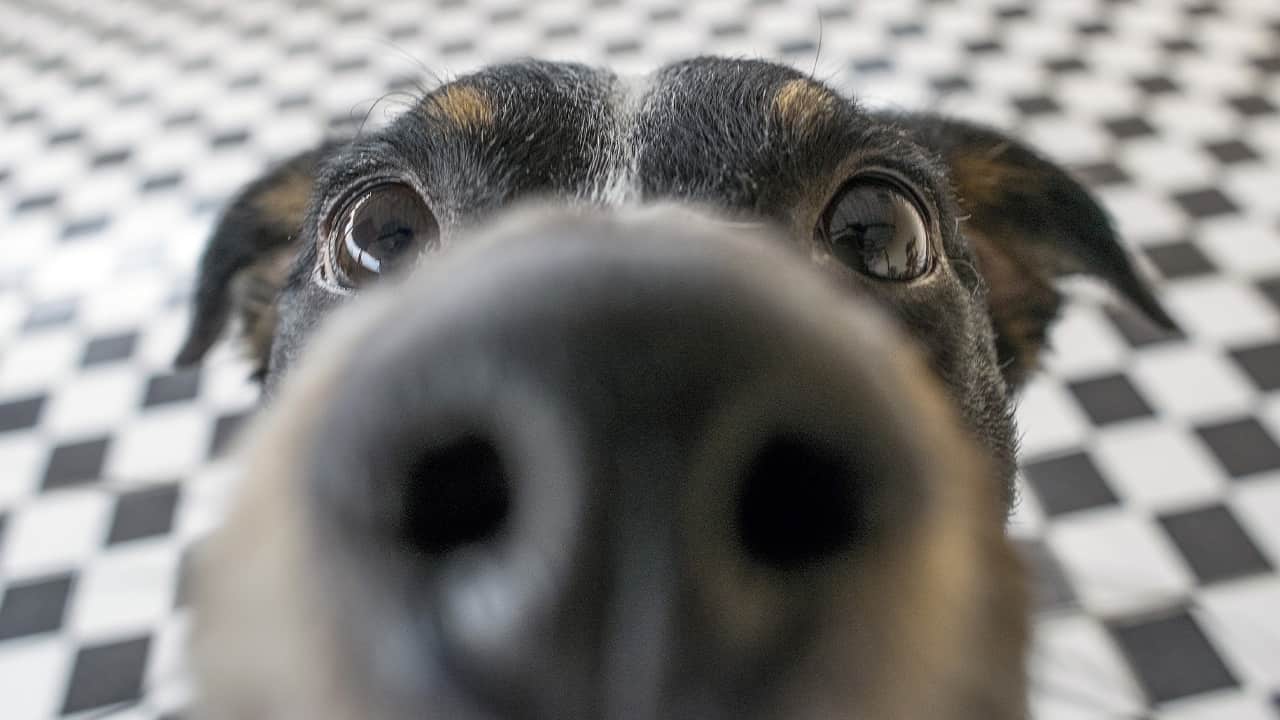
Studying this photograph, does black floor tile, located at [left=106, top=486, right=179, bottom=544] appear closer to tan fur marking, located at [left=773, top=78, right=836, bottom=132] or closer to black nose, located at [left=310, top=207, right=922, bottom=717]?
tan fur marking, located at [left=773, top=78, right=836, bottom=132]

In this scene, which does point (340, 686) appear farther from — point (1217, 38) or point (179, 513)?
point (1217, 38)

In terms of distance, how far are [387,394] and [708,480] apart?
0.53 ft

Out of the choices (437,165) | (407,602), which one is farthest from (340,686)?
(437,165)

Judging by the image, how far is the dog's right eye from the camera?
47.0 inches

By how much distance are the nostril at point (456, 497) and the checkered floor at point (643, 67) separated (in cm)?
20

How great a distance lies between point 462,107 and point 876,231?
1.97ft

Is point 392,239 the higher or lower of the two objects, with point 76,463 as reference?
lower

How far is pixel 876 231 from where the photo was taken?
47.9 inches

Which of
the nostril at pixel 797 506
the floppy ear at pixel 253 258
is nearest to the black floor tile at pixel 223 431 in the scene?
the floppy ear at pixel 253 258

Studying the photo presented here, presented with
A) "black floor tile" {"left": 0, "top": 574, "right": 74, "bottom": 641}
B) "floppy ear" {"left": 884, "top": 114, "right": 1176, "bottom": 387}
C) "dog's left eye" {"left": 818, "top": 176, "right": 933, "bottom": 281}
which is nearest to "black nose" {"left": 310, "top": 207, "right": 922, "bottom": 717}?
"dog's left eye" {"left": 818, "top": 176, "right": 933, "bottom": 281}

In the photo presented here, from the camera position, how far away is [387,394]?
0.42 meters

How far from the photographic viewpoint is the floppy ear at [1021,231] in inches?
70.1

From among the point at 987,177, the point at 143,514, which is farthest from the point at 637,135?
the point at 143,514

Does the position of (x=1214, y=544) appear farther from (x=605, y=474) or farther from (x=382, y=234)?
(x=605, y=474)
